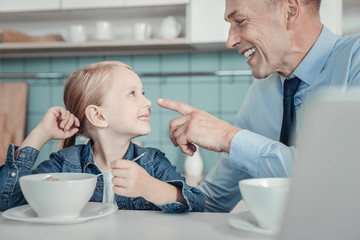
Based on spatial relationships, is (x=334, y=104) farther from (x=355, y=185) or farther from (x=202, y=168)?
(x=202, y=168)

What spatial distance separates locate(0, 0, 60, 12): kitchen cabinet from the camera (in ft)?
8.00

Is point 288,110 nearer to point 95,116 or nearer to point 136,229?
point 95,116

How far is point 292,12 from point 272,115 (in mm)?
359

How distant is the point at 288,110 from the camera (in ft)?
4.15

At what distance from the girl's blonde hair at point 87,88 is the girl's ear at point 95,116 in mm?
19

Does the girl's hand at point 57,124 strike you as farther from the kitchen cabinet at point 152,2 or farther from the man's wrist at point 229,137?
the kitchen cabinet at point 152,2

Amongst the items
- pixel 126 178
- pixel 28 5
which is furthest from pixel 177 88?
pixel 126 178

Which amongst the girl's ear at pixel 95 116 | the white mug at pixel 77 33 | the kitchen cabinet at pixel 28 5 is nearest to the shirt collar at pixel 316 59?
the girl's ear at pixel 95 116

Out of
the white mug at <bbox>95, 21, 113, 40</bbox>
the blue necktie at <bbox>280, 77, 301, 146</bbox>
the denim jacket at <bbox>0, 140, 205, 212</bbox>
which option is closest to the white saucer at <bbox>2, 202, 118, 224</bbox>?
the denim jacket at <bbox>0, 140, 205, 212</bbox>

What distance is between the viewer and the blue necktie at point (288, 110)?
4.08 feet

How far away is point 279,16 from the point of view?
Result: 4.36 feet

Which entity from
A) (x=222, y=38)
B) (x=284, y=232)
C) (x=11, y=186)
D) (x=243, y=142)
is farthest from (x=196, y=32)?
(x=284, y=232)

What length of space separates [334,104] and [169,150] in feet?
7.79

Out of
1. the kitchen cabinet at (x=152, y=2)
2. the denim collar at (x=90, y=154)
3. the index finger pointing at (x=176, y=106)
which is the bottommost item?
the denim collar at (x=90, y=154)
